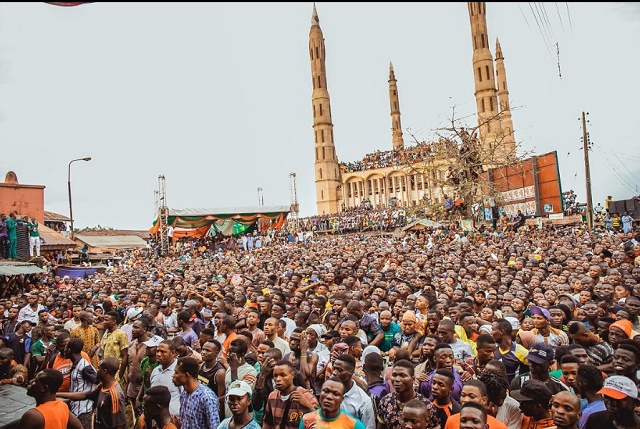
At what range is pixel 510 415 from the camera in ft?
12.4

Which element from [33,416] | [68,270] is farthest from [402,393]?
[68,270]

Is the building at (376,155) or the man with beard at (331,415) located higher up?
the building at (376,155)

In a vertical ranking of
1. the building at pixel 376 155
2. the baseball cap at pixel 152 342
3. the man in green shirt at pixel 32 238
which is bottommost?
the baseball cap at pixel 152 342

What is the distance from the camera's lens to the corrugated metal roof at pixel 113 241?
46.7m

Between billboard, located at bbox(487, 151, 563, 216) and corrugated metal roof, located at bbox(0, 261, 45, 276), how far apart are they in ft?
65.4

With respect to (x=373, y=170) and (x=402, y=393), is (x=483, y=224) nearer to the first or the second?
(x=402, y=393)

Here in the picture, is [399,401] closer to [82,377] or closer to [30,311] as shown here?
[82,377]

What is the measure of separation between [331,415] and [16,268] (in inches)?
574

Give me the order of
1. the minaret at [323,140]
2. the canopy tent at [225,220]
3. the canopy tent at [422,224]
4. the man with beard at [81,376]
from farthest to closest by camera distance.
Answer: the minaret at [323,140], the canopy tent at [225,220], the canopy tent at [422,224], the man with beard at [81,376]

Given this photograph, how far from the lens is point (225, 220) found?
31.9 metres

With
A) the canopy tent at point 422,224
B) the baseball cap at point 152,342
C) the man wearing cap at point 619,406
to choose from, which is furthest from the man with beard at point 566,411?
the canopy tent at point 422,224

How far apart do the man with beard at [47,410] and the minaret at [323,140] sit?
171 ft

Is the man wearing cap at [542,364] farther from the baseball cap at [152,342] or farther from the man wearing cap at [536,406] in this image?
the baseball cap at [152,342]

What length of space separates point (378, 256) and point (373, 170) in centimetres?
3894
